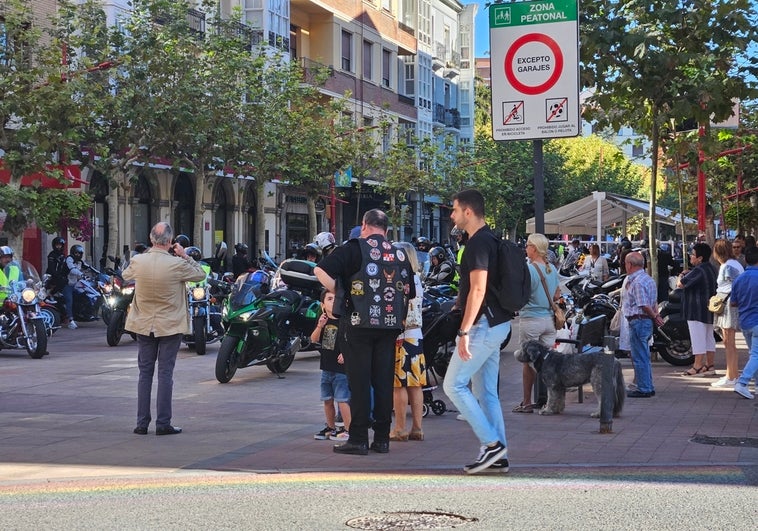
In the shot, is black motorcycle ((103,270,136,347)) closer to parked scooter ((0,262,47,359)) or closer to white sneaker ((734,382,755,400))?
parked scooter ((0,262,47,359))

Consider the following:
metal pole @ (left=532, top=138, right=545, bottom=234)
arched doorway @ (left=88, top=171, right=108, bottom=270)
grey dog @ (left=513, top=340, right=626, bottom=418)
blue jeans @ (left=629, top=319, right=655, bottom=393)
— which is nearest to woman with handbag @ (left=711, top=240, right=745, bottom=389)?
blue jeans @ (left=629, top=319, right=655, bottom=393)

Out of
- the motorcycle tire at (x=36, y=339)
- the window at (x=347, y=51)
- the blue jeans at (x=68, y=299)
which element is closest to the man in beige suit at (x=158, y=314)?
the motorcycle tire at (x=36, y=339)

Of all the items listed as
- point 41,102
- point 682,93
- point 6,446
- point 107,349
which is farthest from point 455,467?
point 41,102

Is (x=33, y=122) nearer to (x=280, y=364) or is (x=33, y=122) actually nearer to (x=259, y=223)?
(x=280, y=364)

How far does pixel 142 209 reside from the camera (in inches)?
1577

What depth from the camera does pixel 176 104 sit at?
29.6m

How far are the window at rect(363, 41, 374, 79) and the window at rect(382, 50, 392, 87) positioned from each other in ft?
5.96

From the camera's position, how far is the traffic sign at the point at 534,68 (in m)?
11.8

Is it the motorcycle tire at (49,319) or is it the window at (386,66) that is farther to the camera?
the window at (386,66)

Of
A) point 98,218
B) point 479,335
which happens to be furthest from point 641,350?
point 98,218

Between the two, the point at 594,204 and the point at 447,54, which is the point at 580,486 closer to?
the point at 594,204

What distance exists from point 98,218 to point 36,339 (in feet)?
66.0

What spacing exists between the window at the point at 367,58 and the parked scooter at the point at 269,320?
40.5m

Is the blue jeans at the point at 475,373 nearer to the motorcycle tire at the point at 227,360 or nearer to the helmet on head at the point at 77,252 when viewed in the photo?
the motorcycle tire at the point at 227,360
